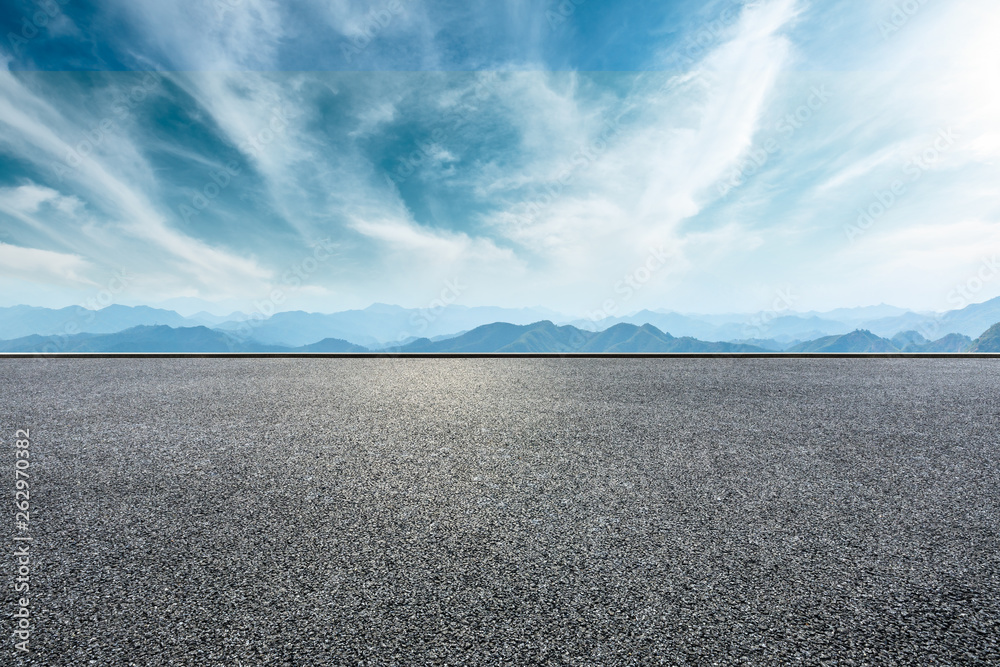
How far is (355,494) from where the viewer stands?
1.77 m

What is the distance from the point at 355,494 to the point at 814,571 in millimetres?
1486

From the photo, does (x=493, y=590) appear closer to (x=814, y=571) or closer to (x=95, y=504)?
(x=814, y=571)

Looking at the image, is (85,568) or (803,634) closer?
(803,634)

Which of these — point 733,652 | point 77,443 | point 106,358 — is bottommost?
point 733,652

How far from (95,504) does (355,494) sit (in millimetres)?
930

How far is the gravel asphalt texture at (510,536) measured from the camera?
1015 mm

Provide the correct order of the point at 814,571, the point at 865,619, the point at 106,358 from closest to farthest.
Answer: the point at 865,619 < the point at 814,571 < the point at 106,358

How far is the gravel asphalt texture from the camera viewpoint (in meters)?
1.01

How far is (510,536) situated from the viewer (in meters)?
1.44

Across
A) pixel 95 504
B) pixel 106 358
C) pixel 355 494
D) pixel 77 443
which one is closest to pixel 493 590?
pixel 355 494

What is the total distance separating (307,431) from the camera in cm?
269

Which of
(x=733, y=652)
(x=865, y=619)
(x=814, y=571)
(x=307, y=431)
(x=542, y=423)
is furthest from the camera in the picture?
(x=542, y=423)

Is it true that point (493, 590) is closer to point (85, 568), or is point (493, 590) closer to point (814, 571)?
point (814, 571)

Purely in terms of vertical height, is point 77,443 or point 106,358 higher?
point 106,358
